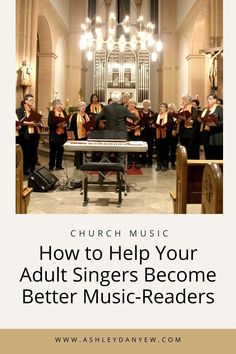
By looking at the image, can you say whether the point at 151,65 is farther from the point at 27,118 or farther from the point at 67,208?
the point at 67,208

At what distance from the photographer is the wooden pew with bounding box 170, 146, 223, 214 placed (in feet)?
11.1

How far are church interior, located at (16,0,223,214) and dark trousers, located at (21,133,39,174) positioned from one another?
21 mm

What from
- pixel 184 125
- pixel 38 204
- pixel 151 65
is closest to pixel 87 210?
pixel 38 204

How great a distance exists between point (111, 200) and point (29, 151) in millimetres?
A: 2737

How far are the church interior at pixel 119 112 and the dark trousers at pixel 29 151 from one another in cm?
2

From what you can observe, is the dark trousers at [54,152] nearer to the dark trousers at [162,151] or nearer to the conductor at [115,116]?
the conductor at [115,116]

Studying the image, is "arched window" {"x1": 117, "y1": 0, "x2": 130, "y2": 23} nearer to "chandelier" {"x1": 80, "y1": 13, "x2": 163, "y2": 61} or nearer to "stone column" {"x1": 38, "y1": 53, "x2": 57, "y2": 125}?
"stone column" {"x1": 38, "y1": 53, "x2": 57, "y2": 125}

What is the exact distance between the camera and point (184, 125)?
27.2 feet

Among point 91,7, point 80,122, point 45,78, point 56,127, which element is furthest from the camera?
point 91,7

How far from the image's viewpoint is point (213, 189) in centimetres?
218

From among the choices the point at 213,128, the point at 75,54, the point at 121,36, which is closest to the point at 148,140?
the point at 213,128

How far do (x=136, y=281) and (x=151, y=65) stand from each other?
18064 millimetres

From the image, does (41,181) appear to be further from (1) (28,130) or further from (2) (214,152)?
(2) (214,152)
